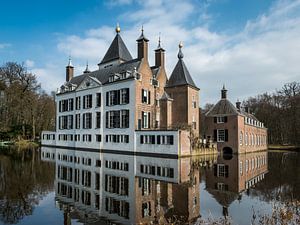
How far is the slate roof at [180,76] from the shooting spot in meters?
37.6

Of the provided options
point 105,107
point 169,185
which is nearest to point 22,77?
point 105,107

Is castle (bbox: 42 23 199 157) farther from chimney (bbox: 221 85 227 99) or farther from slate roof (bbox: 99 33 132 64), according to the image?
chimney (bbox: 221 85 227 99)

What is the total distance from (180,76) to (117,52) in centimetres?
1237

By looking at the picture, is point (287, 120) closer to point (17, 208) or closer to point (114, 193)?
point (114, 193)

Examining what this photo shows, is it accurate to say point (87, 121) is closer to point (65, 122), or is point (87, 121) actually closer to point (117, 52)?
point (65, 122)

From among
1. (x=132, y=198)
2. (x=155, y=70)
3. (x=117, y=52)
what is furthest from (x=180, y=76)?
(x=132, y=198)

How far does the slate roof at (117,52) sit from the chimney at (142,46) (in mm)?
7706

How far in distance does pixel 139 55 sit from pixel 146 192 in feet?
90.1

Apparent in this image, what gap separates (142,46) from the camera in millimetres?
36625

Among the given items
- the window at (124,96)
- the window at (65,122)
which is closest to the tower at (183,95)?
the window at (124,96)

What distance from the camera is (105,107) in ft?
124

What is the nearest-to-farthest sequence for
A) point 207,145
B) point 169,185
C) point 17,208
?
point 17,208, point 169,185, point 207,145

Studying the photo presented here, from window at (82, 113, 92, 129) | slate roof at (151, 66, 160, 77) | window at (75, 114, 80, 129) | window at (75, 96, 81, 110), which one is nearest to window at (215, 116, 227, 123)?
slate roof at (151, 66, 160, 77)

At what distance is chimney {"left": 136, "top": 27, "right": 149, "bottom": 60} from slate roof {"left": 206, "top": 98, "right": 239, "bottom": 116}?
1320 cm
